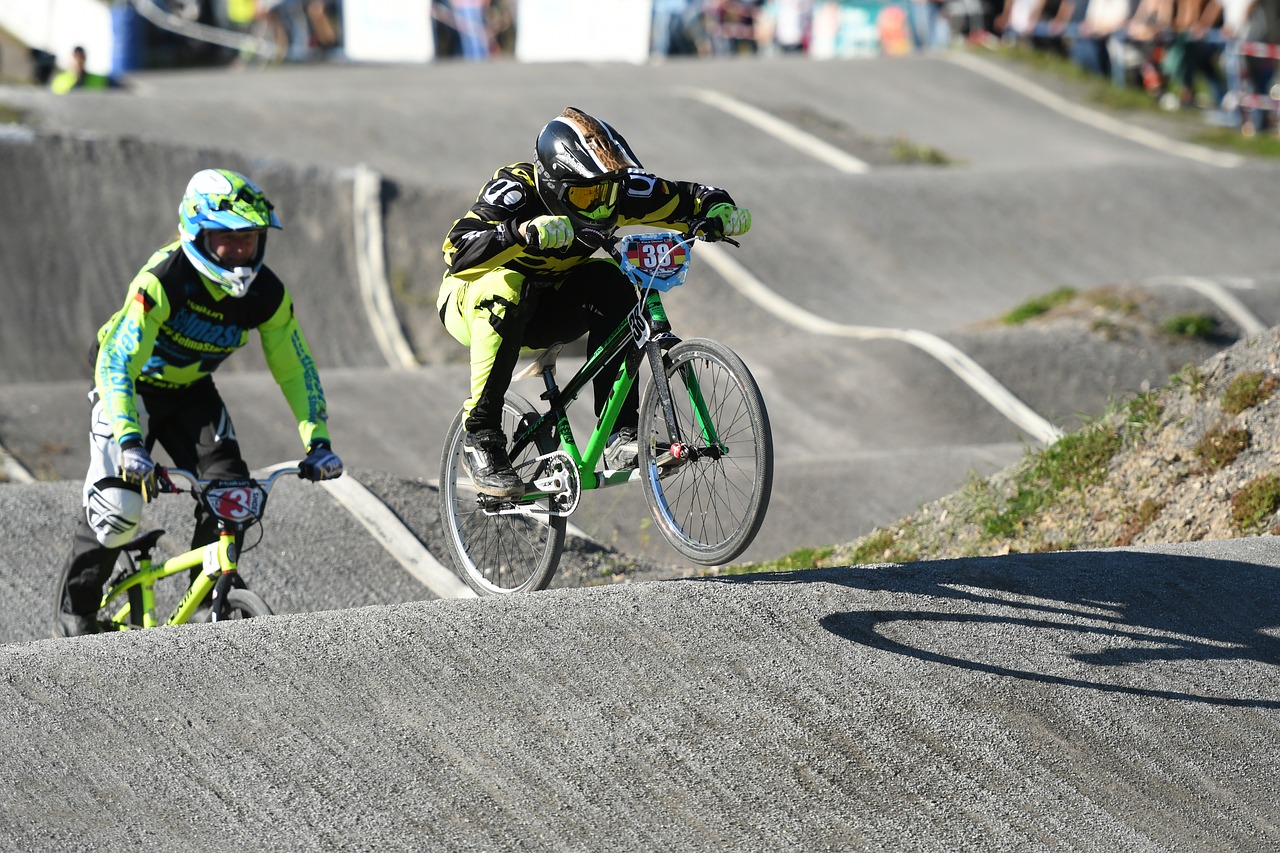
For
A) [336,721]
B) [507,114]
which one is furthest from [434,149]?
[336,721]

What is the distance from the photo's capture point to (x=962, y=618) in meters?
6.40

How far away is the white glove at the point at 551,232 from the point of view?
5.88m

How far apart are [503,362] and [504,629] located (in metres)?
1.32

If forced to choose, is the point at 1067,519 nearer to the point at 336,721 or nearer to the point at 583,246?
the point at 583,246

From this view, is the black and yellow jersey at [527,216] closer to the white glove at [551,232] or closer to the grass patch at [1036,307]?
the white glove at [551,232]

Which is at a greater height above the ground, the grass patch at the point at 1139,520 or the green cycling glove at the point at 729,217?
the green cycling glove at the point at 729,217

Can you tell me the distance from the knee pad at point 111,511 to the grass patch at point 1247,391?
21.0 ft

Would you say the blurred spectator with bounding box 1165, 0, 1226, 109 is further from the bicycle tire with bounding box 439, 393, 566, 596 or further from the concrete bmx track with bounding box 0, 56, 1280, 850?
the bicycle tire with bounding box 439, 393, 566, 596

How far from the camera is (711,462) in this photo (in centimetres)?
627

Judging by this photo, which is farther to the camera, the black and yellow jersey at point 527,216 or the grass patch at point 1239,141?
the grass patch at point 1239,141

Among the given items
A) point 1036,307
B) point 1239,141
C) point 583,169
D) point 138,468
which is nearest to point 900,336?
point 1036,307

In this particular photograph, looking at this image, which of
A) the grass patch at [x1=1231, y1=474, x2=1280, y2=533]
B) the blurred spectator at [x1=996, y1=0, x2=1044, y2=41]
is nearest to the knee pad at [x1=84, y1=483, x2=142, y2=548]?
the grass patch at [x1=1231, y1=474, x2=1280, y2=533]

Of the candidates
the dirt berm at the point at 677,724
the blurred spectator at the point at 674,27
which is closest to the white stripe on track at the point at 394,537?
the dirt berm at the point at 677,724

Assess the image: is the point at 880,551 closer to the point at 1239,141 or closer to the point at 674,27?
the point at 1239,141
